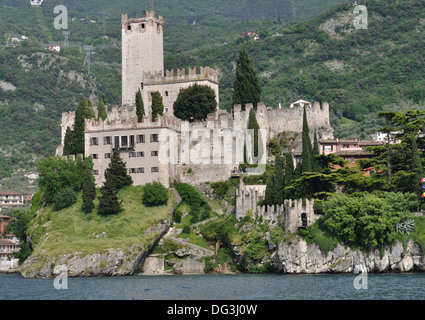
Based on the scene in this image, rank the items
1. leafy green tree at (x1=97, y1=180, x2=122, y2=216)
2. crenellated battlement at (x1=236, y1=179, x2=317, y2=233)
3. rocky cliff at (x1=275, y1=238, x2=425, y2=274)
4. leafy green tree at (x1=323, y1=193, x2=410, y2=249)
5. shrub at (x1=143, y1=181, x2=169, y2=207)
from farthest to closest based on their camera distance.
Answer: shrub at (x1=143, y1=181, x2=169, y2=207) → leafy green tree at (x1=97, y1=180, x2=122, y2=216) → crenellated battlement at (x1=236, y1=179, x2=317, y2=233) → rocky cliff at (x1=275, y1=238, x2=425, y2=274) → leafy green tree at (x1=323, y1=193, x2=410, y2=249)

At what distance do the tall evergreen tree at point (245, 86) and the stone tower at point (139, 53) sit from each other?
10290mm

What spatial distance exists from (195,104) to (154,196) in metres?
14.1

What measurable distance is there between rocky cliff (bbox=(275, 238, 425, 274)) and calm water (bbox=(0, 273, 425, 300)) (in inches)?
71.9

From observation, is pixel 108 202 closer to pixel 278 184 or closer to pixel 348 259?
pixel 278 184

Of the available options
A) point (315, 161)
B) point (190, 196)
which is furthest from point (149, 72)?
point (315, 161)

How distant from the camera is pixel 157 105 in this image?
3681 inches

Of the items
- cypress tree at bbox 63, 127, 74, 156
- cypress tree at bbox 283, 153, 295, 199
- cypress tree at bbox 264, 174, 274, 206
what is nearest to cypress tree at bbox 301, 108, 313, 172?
cypress tree at bbox 283, 153, 295, 199

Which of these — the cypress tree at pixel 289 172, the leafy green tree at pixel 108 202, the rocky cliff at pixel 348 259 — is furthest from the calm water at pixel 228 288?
the leafy green tree at pixel 108 202

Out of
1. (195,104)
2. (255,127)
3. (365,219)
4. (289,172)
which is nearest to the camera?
(365,219)

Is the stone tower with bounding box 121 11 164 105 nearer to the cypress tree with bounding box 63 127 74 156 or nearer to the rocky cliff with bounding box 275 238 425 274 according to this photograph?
the cypress tree with bounding box 63 127 74 156

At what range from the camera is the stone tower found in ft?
330

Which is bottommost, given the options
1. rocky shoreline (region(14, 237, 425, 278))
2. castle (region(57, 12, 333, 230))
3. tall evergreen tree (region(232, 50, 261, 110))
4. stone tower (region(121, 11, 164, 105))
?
rocky shoreline (region(14, 237, 425, 278))

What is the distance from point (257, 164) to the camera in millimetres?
87750

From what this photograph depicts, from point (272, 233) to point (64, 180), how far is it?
23655mm
